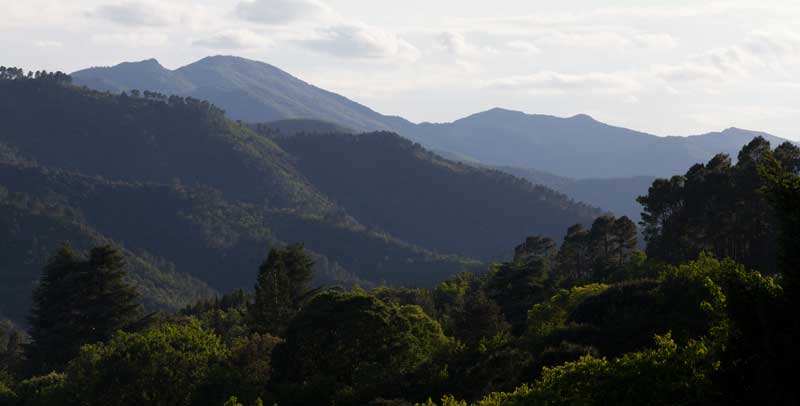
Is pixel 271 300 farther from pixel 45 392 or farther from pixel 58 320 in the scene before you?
pixel 45 392

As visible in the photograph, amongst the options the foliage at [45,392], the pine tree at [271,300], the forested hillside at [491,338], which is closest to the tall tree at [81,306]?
the forested hillside at [491,338]

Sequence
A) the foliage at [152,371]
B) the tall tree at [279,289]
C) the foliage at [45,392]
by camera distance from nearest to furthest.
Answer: the foliage at [152,371] < the foliage at [45,392] < the tall tree at [279,289]

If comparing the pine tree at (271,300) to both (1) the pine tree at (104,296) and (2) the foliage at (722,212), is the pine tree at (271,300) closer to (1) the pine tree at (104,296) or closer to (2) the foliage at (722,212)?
(1) the pine tree at (104,296)

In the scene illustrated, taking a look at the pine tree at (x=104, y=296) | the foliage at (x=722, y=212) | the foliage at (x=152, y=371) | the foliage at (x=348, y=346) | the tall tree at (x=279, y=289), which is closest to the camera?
the foliage at (x=348, y=346)

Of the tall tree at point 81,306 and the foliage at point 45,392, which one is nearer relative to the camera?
the foliage at point 45,392

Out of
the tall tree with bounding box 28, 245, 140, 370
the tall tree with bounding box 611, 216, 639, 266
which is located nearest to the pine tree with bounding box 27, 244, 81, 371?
the tall tree with bounding box 28, 245, 140, 370

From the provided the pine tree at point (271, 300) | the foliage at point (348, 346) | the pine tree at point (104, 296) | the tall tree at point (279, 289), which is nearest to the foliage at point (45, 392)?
the foliage at point (348, 346)

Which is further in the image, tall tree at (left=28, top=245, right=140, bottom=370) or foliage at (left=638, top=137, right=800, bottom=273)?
tall tree at (left=28, top=245, right=140, bottom=370)

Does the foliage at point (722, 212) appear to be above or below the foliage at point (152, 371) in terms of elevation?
above

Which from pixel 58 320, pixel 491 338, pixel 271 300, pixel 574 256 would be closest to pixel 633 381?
pixel 491 338

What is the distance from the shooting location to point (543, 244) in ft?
378

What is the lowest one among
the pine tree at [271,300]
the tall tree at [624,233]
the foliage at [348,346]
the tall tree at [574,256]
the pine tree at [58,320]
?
the pine tree at [58,320]

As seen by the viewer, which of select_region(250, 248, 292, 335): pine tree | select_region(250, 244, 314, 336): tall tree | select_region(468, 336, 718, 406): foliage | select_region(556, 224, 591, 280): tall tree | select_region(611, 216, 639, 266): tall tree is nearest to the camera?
select_region(468, 336, 718, 406): foliage

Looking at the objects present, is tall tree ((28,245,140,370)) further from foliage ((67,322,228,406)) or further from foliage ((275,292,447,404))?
foliage ((275,292,447,404))
